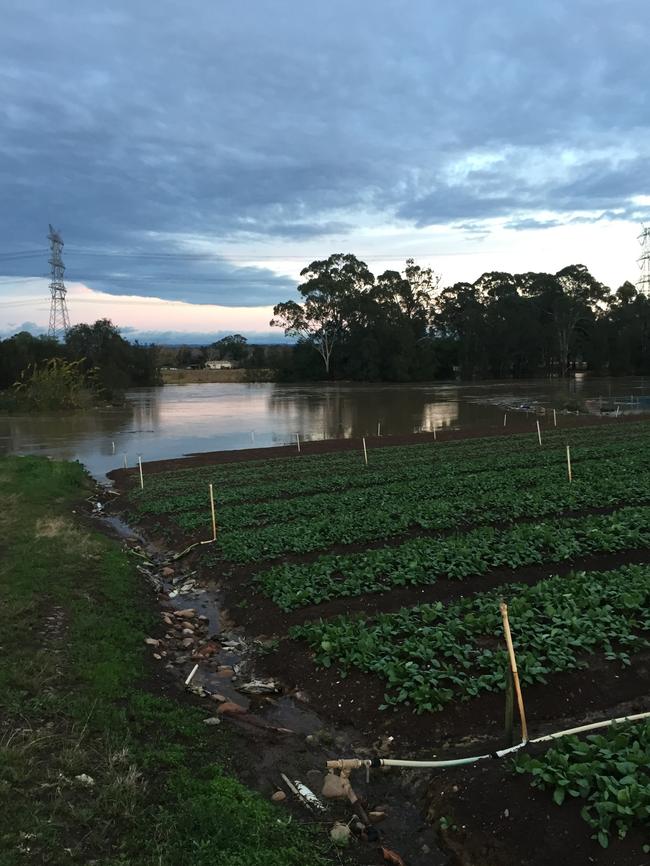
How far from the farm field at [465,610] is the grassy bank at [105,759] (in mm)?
1584

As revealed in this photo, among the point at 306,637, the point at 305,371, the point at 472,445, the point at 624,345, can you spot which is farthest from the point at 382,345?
the point at 306,637

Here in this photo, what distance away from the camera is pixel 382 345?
10794 centimetres

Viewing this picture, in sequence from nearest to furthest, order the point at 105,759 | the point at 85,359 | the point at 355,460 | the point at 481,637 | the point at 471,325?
the point at 105,759 < the point at 481,637 < the point at 355,460 < the point at 85,359 < the point at 471,325

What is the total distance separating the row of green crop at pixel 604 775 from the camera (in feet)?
13.1

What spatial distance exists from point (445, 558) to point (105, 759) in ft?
21.2

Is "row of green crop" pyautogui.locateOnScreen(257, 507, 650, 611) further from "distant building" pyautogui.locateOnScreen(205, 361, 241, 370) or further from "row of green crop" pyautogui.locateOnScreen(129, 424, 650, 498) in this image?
"distant building" pyautogui.locateOnScreen(205, 361, 241, 370)

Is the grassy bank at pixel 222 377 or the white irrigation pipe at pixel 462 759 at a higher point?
the grassy bank at pixel 222 377

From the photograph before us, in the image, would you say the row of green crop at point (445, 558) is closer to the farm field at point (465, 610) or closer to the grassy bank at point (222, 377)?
the farm field at point (465, 610)

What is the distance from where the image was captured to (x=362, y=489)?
17766mm

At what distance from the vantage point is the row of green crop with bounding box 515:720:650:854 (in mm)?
3996

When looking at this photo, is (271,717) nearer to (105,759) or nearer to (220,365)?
(105,759)

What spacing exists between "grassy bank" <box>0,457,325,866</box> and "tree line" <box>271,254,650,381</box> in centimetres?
10020

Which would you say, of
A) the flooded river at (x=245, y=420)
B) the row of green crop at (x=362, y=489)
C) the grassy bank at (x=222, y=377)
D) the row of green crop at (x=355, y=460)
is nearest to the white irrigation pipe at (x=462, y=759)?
the row of green crop at (x=362, y=489)

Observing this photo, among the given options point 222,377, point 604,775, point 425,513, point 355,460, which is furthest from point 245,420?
point 222,377
